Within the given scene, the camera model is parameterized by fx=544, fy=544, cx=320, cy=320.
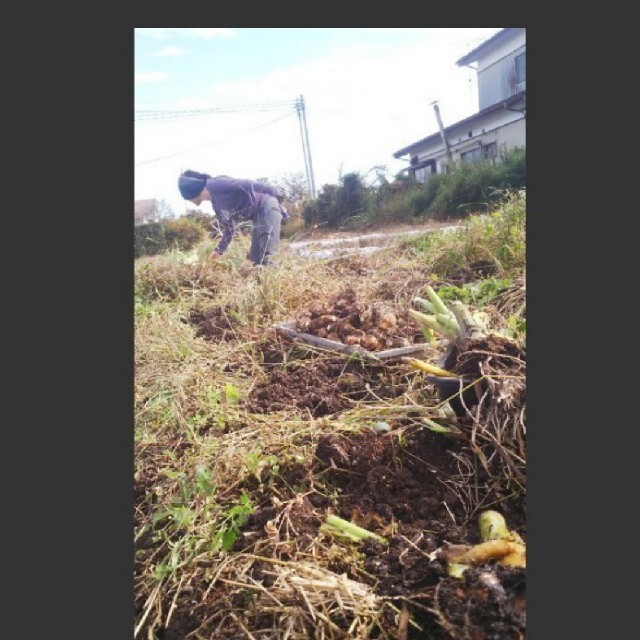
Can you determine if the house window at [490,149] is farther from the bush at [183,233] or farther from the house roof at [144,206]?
the bush at [183,233]

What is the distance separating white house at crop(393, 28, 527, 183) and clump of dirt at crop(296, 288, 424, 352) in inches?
32.8

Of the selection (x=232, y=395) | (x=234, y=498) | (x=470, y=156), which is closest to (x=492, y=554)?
(x=234, y=498)

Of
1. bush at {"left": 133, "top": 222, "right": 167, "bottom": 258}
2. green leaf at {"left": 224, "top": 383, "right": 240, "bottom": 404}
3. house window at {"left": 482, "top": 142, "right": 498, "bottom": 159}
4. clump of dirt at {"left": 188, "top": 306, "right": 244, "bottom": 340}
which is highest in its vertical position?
house window at {"left": 482, "top": 142, "right": 498, "bottom": 159}

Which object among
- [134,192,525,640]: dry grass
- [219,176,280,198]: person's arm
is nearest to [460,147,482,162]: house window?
[134,192,525,640]: dry grass

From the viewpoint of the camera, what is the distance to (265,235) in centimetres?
465

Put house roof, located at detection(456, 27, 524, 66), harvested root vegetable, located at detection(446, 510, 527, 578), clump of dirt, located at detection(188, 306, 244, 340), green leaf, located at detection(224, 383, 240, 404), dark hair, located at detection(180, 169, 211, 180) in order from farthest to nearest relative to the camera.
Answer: clump of dirt, located at detection(188, 306, 244, 340)
dark hair, located at detection(180, 169, 211, 180)
green leaf, located at detection(224, 383, 240, 404)
house roof, located at detection(456, 27, 524, 66)
harvested root vegetable, located at detection(446, 510, 527, 578)

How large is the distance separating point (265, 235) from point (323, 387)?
2.55 meters

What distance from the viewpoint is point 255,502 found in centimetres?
160

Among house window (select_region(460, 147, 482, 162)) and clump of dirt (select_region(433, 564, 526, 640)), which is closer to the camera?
clump of dirt (select_region(433, 564, 526, 640))

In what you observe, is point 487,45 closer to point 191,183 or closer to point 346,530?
point 346,530

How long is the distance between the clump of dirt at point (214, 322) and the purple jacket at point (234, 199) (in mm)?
758

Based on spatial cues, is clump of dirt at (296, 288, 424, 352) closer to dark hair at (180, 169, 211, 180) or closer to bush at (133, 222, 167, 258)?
dark hair at (180, 169, 211, 180)

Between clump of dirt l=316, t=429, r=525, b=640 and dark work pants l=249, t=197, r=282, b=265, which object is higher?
dark work pants l=249, t=197, r=282, b=265

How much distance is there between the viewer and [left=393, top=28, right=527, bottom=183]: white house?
1357mm
